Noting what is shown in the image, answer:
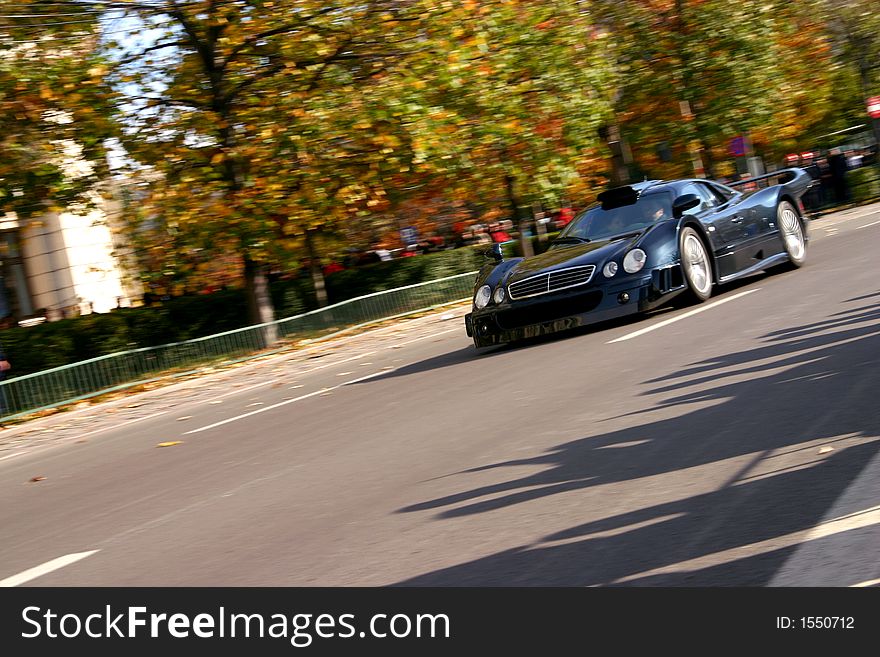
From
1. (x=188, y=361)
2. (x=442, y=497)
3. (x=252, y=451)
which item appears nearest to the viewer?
(x=442, y=497)

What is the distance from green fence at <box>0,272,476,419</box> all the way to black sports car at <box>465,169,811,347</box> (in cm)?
678

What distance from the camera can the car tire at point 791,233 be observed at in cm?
1423

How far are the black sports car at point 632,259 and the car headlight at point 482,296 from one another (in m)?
0.01

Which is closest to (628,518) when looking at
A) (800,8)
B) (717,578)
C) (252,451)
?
(717,578)

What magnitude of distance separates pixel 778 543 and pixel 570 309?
7.69 metres

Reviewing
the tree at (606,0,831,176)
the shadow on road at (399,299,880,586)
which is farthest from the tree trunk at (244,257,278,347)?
the tree at (606,0,831,176)

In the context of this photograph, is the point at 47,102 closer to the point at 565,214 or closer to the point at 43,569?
the point at 43,569

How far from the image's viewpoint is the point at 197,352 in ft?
60.7

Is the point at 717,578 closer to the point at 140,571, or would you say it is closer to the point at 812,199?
the point at 140,571

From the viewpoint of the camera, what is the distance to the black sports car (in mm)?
11820

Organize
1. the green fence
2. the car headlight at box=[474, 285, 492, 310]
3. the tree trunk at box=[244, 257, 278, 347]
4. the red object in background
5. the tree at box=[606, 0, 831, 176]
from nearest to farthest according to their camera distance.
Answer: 1. the car headlight at box=[474, 285, 492, 310]
2. the green fence
3. the tree trunk at box=[244, 257, 278, 347]
4. the tree at box=[606, 0, 831, 176]
5. the red object in background

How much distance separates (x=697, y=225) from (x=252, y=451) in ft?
20.0

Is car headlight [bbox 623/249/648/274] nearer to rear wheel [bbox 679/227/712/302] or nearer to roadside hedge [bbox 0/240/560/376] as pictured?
rear wheel [bbox 679/227/712/302]

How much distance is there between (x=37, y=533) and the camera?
6754mm
